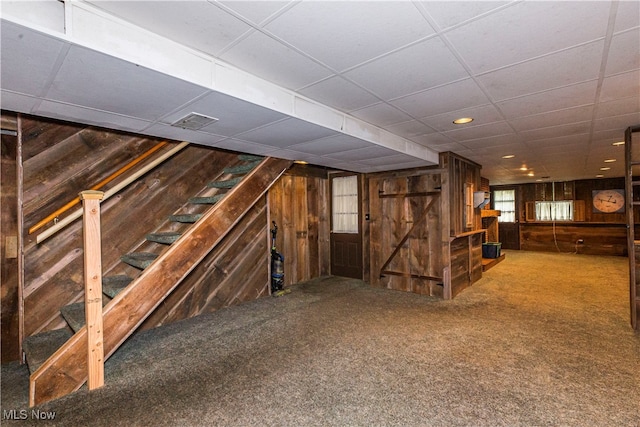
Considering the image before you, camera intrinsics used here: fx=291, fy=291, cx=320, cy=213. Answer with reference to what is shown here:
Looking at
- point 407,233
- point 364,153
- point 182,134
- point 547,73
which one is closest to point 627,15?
point 547,73

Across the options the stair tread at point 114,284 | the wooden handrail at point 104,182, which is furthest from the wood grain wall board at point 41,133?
the stair tread at point 114,284

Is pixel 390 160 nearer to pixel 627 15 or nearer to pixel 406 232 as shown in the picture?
pixel 406 232

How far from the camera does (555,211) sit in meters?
9.20

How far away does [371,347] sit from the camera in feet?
9.29

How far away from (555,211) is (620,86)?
873cm

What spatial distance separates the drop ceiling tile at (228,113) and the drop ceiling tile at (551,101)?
2036mm

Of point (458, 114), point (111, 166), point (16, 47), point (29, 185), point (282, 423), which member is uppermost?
point (458, 114)

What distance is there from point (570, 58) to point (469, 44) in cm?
72

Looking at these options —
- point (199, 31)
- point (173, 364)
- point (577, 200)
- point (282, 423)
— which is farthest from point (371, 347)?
point (577, 200)

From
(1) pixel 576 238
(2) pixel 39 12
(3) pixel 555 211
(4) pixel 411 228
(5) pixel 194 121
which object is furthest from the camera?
(3) pixel 555 211

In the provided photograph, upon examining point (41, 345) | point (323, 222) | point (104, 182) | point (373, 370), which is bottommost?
point (373, 370)

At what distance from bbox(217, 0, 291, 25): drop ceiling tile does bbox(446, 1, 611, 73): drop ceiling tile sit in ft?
3.04

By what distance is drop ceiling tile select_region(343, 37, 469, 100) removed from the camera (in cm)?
175

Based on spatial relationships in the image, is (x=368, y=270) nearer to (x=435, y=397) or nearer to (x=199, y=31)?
(x=435, y=397)
